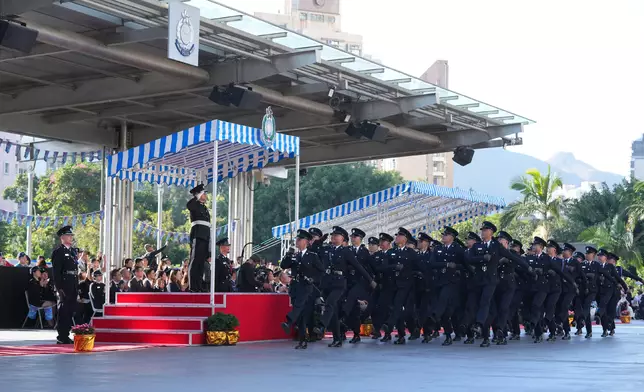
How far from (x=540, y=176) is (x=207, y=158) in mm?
28449

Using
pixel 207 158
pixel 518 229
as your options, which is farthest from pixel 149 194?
pixel 207 158

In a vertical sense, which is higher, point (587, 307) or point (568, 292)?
point (568, 292)

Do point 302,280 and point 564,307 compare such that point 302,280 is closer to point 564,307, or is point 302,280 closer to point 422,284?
point 422,284

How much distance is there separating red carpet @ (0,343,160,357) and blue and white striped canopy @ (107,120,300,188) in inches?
118

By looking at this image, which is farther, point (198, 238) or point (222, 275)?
point (222, 275)

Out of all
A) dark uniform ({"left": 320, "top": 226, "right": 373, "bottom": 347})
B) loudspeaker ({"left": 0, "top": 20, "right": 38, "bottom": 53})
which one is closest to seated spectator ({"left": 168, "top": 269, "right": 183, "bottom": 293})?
dark uniform ({"left": 320, "top": 226, "right": 373, "bottom": 347})

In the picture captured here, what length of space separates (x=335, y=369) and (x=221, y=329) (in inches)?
183

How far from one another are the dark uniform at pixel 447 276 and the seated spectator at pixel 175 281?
5.75 meters

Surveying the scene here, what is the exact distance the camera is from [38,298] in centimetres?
2306

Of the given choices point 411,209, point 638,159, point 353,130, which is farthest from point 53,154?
point 638,159

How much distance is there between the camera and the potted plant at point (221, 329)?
1578 centimetres

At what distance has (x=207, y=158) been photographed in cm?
1966

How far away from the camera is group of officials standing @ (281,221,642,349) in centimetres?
1572

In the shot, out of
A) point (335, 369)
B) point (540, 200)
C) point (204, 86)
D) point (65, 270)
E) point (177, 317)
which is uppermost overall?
point (204, 86)
